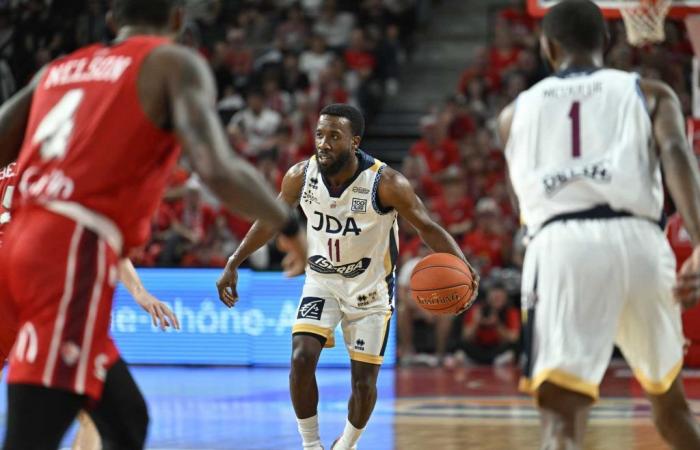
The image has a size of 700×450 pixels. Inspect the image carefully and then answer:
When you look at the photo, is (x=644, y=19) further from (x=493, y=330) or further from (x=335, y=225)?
(x=493, y=330)

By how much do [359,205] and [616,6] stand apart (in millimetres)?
3888

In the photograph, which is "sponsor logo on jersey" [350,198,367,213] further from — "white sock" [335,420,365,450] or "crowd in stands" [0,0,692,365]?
"crowd in stands" [0,0,692,365]

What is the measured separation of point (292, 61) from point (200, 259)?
4.89m

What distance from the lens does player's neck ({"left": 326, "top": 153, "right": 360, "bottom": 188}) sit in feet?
23.4

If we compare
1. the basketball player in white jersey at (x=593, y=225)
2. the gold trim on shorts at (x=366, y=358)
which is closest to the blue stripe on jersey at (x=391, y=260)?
the gold trim on shorts at (x=366, y=358)

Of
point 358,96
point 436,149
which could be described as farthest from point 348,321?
point 358,96

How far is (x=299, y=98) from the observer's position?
1784 centimetres

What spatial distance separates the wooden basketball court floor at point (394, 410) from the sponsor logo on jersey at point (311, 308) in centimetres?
118

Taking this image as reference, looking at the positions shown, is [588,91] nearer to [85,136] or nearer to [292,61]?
[85,136]

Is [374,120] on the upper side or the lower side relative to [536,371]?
lower

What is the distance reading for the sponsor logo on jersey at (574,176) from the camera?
423 cm

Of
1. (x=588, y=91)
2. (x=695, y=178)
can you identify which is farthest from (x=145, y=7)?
(x=695, y=178)

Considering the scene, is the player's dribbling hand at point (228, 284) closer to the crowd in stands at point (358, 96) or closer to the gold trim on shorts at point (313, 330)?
the gold trim on shorts at point (313, 330)

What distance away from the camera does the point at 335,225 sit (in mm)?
7125
